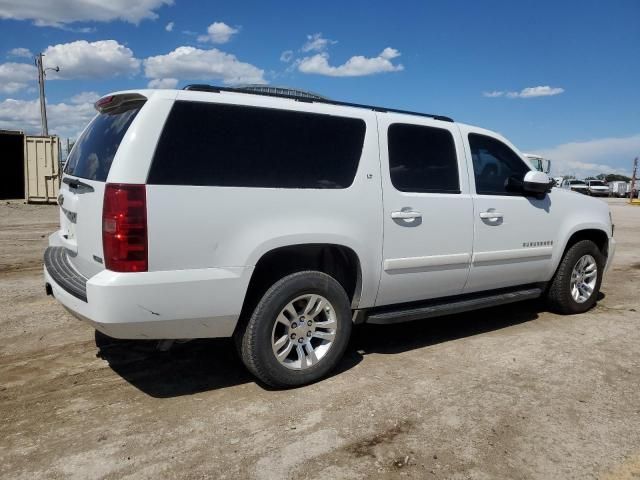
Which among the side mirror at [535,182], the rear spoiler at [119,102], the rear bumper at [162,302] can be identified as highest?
the rear spoiler at [119,102]

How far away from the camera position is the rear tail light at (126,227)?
3002 mm

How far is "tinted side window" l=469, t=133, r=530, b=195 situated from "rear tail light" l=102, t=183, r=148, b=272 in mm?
2852

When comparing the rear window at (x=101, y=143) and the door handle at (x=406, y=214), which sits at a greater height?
the rear window at (x=101, y=143)

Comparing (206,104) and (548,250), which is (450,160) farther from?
(206,104)

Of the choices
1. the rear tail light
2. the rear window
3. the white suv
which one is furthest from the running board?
the rear window

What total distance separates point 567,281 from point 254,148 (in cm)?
367

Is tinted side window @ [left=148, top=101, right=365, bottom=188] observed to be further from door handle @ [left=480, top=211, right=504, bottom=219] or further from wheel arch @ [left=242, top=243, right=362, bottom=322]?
door handle @ [left=480, top=211, right=504, bottom=219]

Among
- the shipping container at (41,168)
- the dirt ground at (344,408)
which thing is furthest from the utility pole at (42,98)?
the dirt ground at (344,408)

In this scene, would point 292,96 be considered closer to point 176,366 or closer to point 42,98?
point 176,366

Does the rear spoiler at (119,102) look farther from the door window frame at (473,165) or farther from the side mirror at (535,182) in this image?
the side mirror at (535,182)

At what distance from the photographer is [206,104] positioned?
3330 mm

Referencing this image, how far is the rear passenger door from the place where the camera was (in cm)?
406

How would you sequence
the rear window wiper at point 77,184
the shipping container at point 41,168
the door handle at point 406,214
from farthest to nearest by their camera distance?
1. the shipping container at point 41,168
2. the door handle at point 406,214
3. the rear window wiper at point 77,184

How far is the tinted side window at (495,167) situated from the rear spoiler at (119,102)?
9.14 feet
